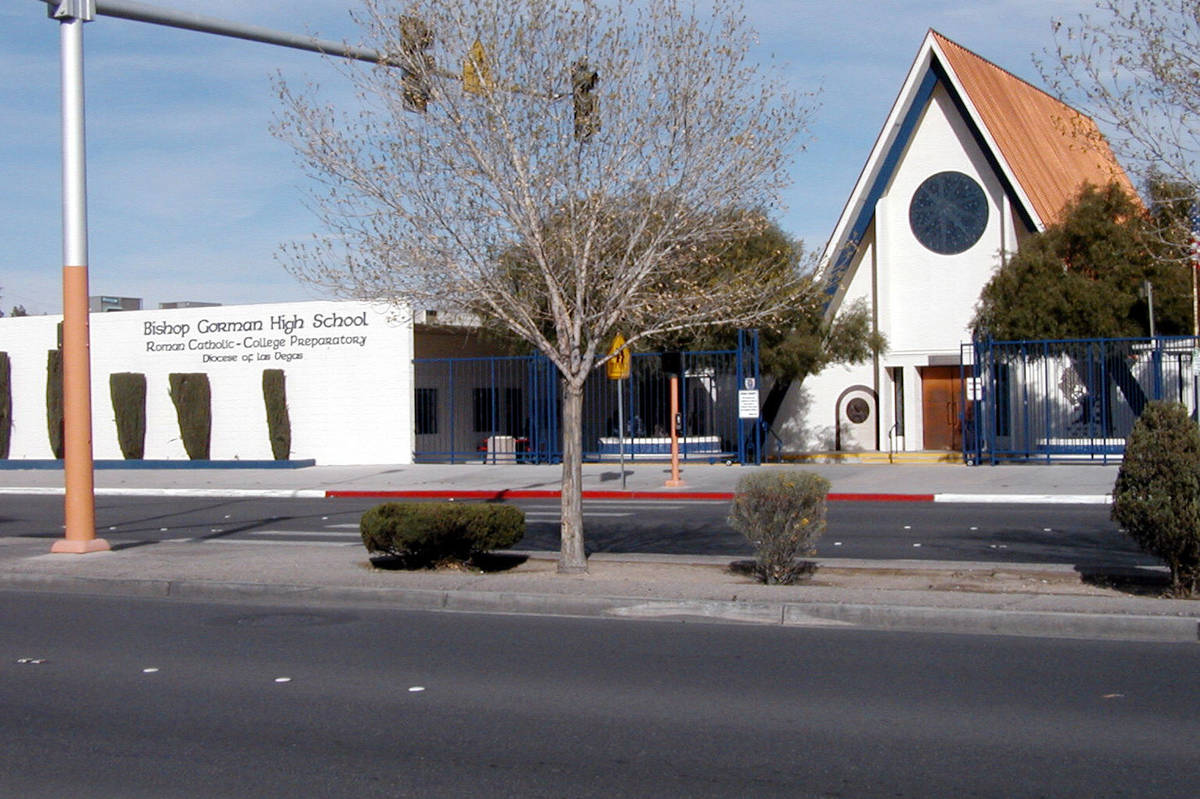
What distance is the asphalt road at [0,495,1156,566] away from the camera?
13.7 meters

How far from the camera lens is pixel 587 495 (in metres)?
23.5

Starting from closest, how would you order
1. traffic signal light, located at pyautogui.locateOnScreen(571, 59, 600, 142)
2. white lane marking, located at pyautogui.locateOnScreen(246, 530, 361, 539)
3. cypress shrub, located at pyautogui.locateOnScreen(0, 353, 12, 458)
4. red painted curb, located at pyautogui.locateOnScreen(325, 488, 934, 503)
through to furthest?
traffic signal light, located at pyautogui.locateOnScreen(571, 59, 600, 142), white lane marking, located at pyautogui.locateOnScreen(246, 530, 361, 539), red painted curb, located at pyautogui.locateOnScreen(325, 488, 934, 503), cypress shrub, located at pyautogui.locateOnScreen(0, 353, 12, 458)

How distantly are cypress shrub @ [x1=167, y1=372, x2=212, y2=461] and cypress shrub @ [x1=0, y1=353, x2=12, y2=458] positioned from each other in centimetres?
659

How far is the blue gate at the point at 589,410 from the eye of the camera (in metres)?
29.8

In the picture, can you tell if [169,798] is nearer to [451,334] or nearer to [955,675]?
[955,675]

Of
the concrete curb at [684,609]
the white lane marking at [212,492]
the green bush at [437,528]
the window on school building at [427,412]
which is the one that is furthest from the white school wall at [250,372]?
the green bush at [437,528]

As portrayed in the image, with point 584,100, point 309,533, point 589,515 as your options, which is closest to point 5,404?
point 309,533

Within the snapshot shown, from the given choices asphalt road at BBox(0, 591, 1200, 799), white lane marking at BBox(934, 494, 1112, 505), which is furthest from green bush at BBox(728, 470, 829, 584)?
white lane marking at BBox(934, 494, 1112, 505)

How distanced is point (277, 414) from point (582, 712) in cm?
2643

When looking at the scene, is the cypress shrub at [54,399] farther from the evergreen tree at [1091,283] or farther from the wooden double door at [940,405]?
the evergreen tree at [1091,283]

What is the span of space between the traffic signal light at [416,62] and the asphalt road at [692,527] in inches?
218

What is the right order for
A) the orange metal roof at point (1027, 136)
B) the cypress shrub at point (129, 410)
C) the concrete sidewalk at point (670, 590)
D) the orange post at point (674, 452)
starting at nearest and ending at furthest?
the concrete sidewalk at point (670, 590)
the orange post at point (674, 452)
the orange metal roof at point (1027, 136)
the cypress shrub at point (129, 410)

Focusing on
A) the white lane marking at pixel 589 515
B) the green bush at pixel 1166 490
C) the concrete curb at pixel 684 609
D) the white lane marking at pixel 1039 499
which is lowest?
the concrete curb at pixel 684 609

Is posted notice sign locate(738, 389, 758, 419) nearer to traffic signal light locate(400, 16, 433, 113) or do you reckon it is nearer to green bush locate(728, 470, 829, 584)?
green bush locate(728, 470, 829, 584)
